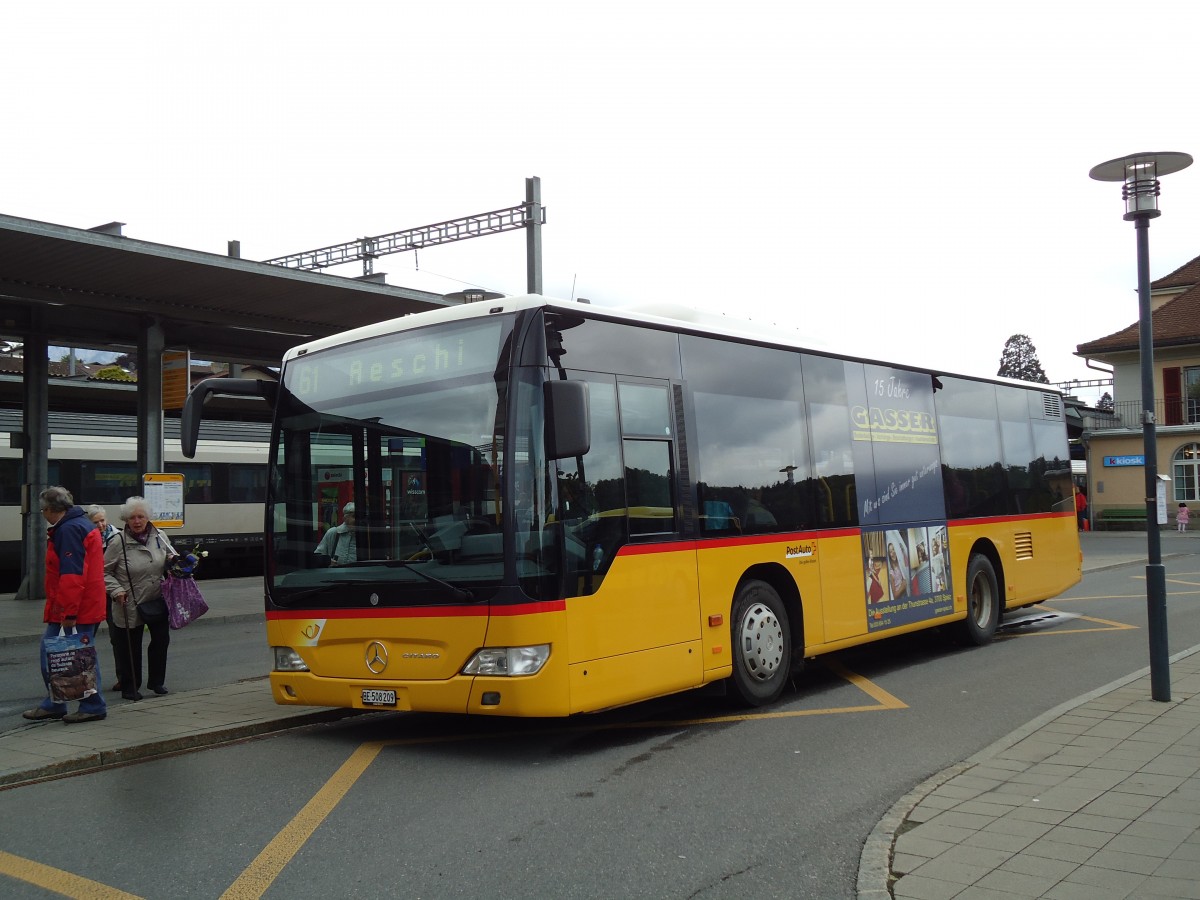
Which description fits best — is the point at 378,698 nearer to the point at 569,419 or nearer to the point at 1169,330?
the point at 569,419

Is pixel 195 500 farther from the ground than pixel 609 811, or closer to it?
farther from the ground

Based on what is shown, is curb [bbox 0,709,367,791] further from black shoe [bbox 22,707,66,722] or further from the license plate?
black shoe [bbox 22,707,66,722]

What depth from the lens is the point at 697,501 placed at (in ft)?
26.8

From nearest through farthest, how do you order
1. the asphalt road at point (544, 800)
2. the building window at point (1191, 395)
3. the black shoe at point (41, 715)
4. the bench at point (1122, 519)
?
the asphalt road at point (544, 800), the black shoe at point (41, 715), the bench at point (1122, 519), the building window at point (1191, 395)

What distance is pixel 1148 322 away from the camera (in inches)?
319

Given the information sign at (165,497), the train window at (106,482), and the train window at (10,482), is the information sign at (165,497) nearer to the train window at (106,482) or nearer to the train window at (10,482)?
the train window at (10,482)

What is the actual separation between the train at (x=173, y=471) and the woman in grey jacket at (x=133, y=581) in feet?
58.0

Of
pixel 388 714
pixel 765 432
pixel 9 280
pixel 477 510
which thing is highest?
pixel 9 280

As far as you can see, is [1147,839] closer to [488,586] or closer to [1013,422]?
[488,586]

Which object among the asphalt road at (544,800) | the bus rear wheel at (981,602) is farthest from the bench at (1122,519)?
the asphalt road at (544,800)

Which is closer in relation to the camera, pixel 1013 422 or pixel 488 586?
pixel 488 586

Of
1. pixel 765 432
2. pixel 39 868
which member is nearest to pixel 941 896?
pixel 39 868

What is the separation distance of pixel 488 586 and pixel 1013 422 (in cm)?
877

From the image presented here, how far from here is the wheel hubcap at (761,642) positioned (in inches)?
336
